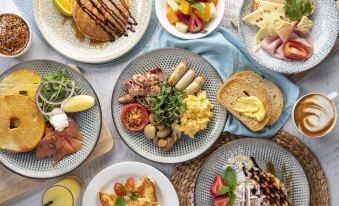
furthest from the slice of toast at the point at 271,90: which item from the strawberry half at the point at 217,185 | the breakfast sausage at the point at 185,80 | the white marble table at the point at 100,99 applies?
the strawberry half at the point at 217,185

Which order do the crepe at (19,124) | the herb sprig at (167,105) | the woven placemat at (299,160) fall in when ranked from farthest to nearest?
Answer: the woven placemat at (299,160) < the herb sprig at (167,105) < the crepe at (19,124)

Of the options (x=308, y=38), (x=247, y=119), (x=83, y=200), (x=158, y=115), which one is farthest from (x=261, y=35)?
(x=83, y=200)

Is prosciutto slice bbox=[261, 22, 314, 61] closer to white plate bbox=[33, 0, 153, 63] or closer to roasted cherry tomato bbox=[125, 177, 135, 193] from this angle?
white plate bbox=[33, 0, 153, 63]

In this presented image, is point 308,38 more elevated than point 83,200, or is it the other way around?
point 308,38

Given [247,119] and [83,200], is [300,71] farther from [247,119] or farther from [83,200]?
[83,200]

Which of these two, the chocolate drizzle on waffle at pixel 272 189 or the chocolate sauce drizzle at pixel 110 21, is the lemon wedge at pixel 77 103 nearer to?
the chocolate sauce drizzle at pixel 110 21

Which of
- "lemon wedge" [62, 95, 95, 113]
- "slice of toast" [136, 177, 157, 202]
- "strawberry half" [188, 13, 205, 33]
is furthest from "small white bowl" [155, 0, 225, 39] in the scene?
"slice of toast" [136, 177, 157, 202]
